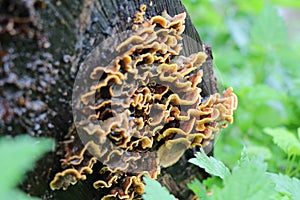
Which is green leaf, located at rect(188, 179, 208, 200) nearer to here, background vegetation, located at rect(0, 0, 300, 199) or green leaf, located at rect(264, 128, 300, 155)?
background vegetation, located at rect(0, 0, 300, 199)

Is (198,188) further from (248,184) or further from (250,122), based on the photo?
(250,122)

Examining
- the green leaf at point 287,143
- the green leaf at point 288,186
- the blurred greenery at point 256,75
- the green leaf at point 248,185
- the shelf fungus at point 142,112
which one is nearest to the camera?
the green leaf at point 248,185

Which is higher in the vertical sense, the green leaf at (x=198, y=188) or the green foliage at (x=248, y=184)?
the green foliage at (x=248, y=184)

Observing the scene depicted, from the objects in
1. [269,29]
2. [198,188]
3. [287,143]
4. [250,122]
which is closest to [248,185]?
[198,188]

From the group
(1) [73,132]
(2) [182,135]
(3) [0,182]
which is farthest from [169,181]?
(3) [0,182]

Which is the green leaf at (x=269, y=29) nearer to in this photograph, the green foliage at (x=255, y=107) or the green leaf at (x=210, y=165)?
the green foliage at (x=255, y=107)

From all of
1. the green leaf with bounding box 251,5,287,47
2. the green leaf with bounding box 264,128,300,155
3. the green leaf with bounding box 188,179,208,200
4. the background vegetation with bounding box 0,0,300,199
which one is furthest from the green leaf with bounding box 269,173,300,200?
the green leaf with bounding box 251,5,287,47

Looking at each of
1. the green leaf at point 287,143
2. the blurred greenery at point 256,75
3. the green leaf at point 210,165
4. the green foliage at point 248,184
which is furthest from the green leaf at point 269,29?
the green foliage at point 248,184
